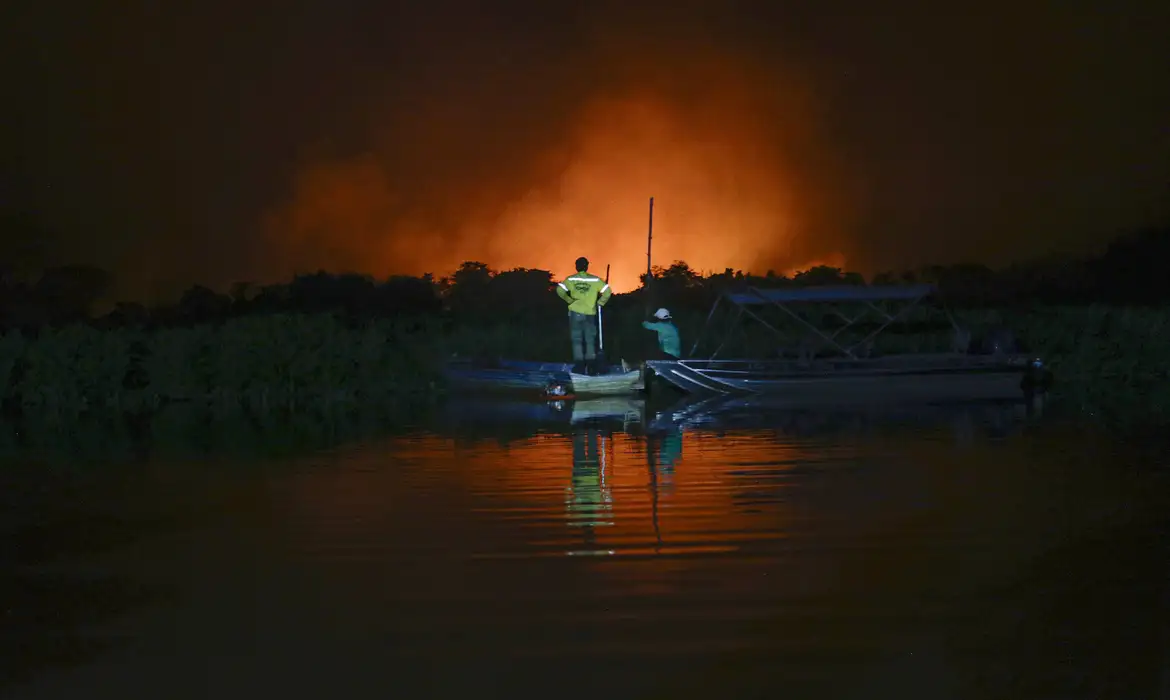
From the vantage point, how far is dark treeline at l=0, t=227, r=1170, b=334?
43.8 meters

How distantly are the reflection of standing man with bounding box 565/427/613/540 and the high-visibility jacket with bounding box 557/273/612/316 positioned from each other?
6.44m

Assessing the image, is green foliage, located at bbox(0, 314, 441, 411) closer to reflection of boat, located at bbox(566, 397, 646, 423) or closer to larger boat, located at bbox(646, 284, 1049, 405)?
reflection of boat, located at bbox(566, 397, 646, 423)

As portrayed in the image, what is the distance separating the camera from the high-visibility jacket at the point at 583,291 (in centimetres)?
2097

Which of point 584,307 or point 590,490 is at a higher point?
point 584,307

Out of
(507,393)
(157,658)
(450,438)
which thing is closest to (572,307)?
(507,393)

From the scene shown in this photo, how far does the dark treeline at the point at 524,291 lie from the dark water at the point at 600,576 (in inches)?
1209

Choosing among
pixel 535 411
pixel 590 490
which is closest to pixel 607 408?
pixel 535 411

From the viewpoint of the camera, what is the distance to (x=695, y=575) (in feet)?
23.5

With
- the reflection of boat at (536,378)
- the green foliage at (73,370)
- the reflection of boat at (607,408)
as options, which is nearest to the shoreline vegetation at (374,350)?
the green foliage at (73,370)

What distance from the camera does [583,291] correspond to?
2103 cm

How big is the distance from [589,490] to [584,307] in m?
10.9

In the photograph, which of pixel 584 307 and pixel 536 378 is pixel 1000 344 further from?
pixel 536 378

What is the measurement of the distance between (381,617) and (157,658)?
1.11m

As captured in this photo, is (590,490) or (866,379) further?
(866,379)
